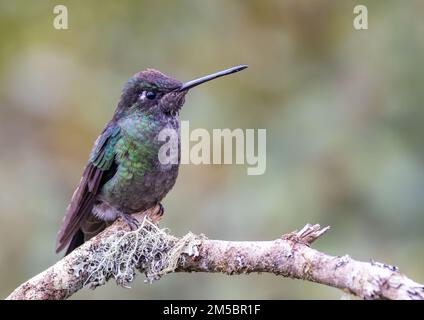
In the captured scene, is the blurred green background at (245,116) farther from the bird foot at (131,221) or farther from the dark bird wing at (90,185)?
the bird foot at (131,221)

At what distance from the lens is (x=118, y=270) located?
389 centimetres

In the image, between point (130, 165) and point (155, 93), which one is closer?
point (130, 165)

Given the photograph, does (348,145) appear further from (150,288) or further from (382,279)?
(382,279)

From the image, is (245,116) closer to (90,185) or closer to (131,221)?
(90,185)

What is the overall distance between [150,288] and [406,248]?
2255mm

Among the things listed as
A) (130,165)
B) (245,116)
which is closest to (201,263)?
(130,165)

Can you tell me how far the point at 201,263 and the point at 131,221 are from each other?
98cm

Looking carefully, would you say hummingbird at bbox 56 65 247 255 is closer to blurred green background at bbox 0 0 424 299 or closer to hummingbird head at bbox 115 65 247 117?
hummingbird head at bbox 115 65 247 117

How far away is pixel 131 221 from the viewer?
4.47m

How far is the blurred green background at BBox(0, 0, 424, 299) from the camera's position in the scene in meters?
5.67

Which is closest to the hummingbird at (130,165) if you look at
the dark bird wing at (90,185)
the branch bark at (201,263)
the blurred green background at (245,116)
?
the dark bird wing at (90,185)

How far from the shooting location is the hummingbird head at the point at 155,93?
4875 mm

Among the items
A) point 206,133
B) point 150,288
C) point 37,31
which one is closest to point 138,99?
point 206,133

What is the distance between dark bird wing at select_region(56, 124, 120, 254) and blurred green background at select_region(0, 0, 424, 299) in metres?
1.18
